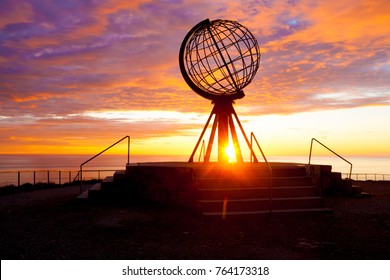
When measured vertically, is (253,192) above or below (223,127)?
below

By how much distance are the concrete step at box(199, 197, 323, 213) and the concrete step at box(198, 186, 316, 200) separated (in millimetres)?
290

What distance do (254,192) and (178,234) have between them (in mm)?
3508

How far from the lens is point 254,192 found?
32.9ft

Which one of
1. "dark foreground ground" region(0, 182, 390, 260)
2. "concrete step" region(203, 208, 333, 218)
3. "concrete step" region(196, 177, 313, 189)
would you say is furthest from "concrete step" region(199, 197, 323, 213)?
"concrete step" region(196, 177, 313, 189)

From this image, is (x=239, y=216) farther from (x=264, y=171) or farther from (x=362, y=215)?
(x=362, y=215)

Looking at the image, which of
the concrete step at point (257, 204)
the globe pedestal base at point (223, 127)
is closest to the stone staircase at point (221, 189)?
the concrete step at point (257, 204)

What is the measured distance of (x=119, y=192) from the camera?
11672mm

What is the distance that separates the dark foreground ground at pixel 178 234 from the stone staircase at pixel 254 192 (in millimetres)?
452

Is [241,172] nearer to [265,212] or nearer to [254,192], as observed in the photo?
[254,192]

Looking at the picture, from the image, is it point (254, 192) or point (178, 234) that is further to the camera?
point (254, 192)

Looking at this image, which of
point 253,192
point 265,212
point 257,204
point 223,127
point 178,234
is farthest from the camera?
point 223,127

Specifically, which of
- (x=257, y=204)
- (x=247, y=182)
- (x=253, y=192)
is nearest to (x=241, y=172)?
(x=247, y=182)
